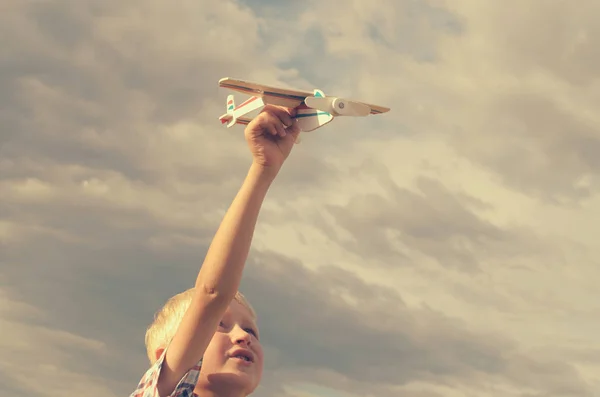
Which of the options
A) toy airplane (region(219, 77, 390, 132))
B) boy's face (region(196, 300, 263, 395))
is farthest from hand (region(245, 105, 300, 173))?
boy's face (region(196, 300, 263, 395))

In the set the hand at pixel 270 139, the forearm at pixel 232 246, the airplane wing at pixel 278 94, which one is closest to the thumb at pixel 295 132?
the hand at pixel 270 139

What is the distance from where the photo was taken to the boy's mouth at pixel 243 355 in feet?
31.2

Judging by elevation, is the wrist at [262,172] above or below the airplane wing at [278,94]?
below

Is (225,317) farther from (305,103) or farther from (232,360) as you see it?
(305,103)

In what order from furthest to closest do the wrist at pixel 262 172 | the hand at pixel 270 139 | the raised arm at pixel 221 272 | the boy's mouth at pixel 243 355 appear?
the boy's mouth at pixel 243 355
the hand at pixel 270 139
the wrist at pixel 262 172
the raised arm at pixel 221 272

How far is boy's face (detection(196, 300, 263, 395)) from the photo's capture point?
30.7ft

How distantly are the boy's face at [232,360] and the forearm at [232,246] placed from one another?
1.35m

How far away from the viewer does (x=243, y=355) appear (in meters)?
9.57

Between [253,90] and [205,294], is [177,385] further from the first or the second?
[253,90]

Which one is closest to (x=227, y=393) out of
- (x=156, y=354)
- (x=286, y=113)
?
(x=156, y=354)

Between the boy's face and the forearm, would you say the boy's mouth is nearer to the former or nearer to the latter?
Result: the boy's face

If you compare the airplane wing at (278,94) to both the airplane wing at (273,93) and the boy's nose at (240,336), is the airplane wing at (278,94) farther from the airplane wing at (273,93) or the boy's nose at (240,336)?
the boy's nose at (240,336)

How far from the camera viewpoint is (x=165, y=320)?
10.3 m

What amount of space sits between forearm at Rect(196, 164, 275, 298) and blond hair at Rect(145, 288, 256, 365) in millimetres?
1703
